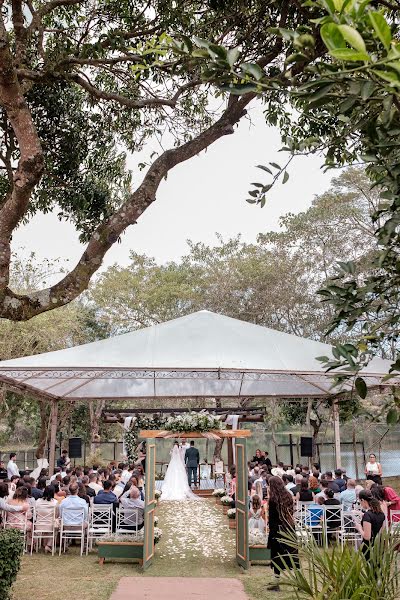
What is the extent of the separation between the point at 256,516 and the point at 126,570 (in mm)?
2432

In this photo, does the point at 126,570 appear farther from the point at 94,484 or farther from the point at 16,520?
the point at 94,484

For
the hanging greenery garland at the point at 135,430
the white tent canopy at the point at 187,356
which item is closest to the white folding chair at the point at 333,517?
the white tent canopy at the point at 187,356

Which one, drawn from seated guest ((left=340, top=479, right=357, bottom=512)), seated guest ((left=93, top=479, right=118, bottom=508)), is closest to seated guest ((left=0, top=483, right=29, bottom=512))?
seated guest ((left=93, top=479, right=118, bottom=508))

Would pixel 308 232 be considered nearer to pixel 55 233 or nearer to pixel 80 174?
pixel 80 174

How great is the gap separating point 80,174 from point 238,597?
226 inches

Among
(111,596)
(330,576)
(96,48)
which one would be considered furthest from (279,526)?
(96,48)

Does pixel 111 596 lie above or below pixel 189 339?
below

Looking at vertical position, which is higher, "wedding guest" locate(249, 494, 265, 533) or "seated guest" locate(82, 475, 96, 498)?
"seated guest" locate(82, 475, 96, 498)

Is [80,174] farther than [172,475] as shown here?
No

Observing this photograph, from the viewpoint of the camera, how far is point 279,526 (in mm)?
6496

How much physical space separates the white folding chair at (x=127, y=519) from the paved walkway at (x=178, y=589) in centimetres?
150

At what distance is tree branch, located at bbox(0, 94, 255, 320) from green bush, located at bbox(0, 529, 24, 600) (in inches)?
78.6

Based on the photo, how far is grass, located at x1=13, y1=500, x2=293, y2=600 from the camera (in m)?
6.42

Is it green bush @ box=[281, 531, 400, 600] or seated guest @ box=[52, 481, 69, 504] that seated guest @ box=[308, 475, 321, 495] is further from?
green bush @ box=[281, 531, 400, 600]
